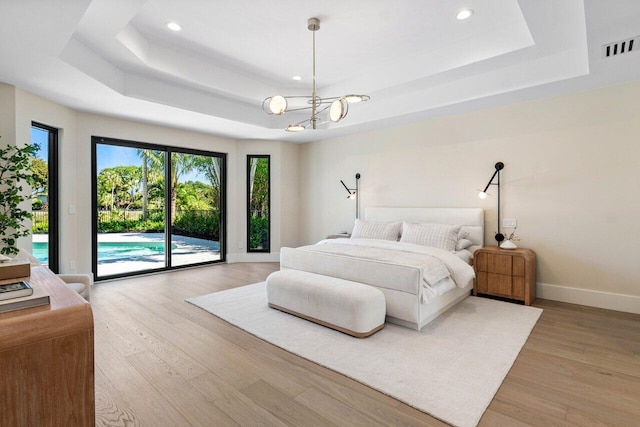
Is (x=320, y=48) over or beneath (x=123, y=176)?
over

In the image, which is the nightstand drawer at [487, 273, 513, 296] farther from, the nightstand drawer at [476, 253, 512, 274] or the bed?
the bed

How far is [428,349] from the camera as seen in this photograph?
2.73 meters

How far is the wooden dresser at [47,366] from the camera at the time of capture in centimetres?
103

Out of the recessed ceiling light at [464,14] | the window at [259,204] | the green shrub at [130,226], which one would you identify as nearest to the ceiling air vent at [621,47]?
the recessed ceiling light at [464,14]

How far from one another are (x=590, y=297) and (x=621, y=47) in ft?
9.09

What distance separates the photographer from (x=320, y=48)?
12.5 feet

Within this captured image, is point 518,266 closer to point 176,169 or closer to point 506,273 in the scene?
point 506,273

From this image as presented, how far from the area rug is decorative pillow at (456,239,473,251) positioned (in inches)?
30.4

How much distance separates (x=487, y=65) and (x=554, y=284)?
290 centimetres

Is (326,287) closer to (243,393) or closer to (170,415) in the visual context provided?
(243,393)

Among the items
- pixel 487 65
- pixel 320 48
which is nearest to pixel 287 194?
pixel 320 48

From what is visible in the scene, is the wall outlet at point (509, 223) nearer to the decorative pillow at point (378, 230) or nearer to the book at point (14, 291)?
the decorative pillow at point (378, 230)

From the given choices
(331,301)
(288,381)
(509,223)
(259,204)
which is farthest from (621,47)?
(259,204)

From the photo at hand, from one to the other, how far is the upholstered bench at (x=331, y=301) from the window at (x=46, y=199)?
10.8ft
